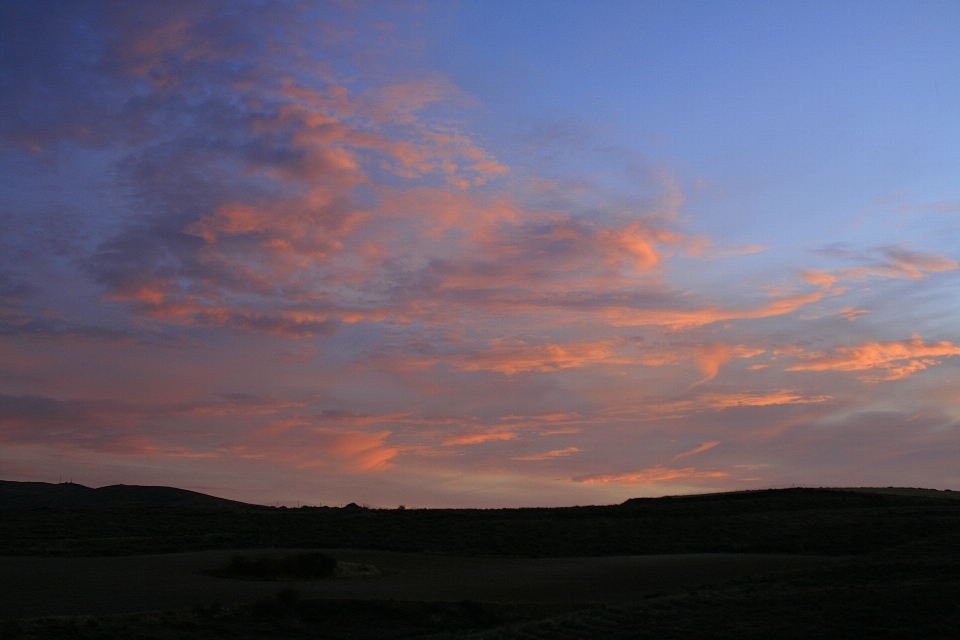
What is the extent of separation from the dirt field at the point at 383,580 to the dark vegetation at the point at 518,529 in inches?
130

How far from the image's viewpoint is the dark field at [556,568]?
1861cm

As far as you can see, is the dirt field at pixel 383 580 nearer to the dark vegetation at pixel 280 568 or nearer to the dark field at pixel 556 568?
the dark field at pixel 556 568

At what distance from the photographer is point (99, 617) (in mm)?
19781

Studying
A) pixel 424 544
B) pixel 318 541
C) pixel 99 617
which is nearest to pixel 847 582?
pixel 99 617

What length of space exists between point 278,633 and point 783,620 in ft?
44.6

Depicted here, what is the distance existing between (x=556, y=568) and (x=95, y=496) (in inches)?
2559

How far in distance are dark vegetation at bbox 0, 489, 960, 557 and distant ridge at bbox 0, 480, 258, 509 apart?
73.2ft

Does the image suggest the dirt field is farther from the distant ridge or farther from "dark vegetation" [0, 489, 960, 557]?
the distant ridge

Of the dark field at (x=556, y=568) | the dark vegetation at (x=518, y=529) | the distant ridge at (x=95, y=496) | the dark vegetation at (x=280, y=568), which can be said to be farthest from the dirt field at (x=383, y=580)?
the distant ridge at (x=95, y=496)

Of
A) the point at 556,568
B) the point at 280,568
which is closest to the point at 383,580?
the point at 280,568

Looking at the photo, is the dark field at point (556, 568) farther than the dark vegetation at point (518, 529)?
No

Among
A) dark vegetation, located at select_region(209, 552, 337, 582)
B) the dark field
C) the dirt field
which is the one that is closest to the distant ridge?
the dark field

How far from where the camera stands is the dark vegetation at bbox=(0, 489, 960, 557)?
3847cm

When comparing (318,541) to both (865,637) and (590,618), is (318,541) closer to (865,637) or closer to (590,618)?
(590,618)
